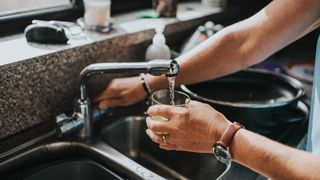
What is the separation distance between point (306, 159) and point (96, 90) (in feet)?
2.46

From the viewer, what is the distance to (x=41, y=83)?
1062mm

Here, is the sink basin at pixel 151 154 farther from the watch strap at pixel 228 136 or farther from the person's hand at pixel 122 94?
the watch strap at pixel 228 136

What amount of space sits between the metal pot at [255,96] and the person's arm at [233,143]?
296 mm

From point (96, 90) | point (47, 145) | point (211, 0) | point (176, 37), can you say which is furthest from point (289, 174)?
point (211, 0)

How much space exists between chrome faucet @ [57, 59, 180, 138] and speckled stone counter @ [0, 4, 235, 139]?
0.09 m

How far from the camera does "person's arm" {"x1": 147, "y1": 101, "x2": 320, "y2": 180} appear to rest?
0.70 meters

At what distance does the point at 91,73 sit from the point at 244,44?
457 mm

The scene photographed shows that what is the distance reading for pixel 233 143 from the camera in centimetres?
76

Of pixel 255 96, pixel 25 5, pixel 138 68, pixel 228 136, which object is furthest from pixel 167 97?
pixel 25 5

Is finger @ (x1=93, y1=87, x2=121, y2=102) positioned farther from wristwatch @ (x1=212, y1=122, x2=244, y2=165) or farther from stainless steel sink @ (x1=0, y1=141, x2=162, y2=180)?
wristwatch @ (x1=212, y1=122, x2=244, y2=165)

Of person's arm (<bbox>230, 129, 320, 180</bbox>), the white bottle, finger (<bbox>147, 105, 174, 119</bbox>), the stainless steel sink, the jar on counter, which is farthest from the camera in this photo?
the jar on counter

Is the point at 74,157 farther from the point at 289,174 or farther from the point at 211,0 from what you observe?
the point at 211,0

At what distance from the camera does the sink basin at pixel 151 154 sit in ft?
3.67

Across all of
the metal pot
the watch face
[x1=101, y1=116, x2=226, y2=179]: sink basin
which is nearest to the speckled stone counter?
[x1=101, y1=116, x2=226, y2=179]: sink basin
